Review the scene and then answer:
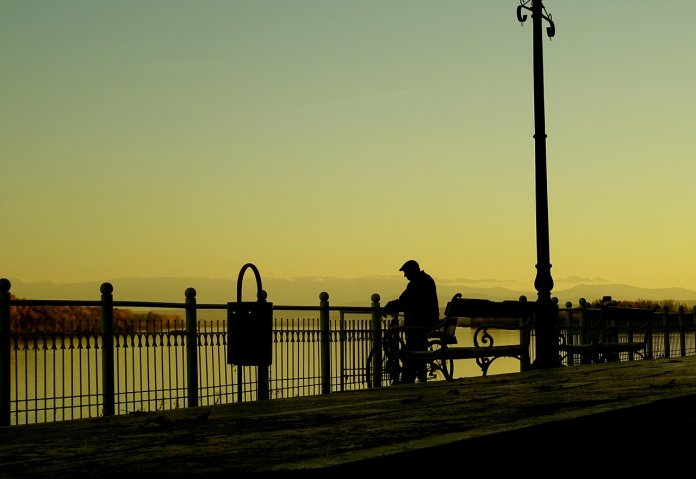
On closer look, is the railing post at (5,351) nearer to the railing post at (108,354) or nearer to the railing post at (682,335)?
the railing post at (108,354)

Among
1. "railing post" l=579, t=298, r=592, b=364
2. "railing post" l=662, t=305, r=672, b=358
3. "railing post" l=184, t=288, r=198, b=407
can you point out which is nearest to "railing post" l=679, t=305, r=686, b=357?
"railing post" l=662, t=305, r=672, b=358

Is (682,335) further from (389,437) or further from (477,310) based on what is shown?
(389,437)

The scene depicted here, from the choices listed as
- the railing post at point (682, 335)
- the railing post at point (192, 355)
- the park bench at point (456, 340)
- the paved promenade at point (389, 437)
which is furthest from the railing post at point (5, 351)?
the railing post at point (682, 335)

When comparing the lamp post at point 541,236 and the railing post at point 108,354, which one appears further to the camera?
the lamp post at point 541,236

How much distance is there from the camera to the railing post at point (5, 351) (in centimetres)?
1309

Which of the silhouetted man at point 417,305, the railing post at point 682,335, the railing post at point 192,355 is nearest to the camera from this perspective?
the railing post at point 192,355

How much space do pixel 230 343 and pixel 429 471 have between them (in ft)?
24.7

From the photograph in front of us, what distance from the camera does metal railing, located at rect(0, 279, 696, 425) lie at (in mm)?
13352

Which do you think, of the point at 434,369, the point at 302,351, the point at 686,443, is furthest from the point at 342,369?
the point at 686,443

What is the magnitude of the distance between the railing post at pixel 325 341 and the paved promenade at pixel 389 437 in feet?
30.1

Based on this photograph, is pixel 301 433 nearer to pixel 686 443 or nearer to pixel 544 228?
pixel 686 443

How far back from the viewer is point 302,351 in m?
17.9

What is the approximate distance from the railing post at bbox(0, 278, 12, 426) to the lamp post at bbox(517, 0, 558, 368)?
7690 mm

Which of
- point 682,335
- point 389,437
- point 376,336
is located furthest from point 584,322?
point 389,437
